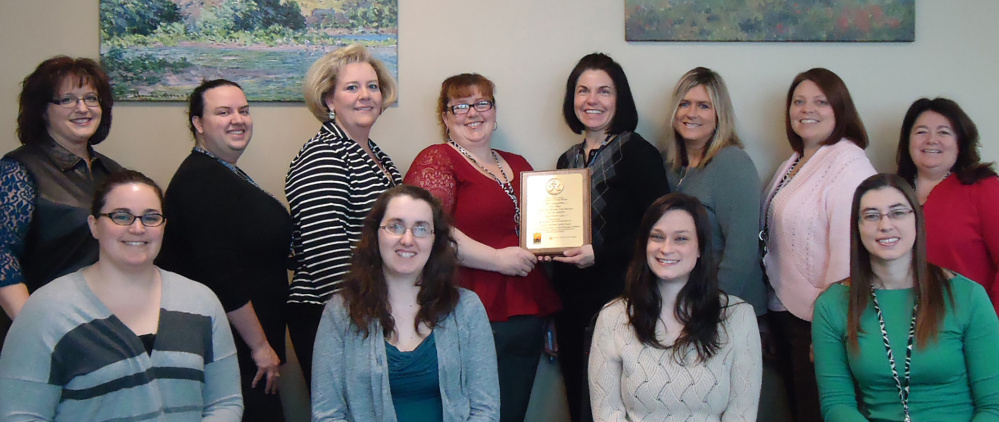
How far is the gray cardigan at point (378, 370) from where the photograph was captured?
217 centimetres

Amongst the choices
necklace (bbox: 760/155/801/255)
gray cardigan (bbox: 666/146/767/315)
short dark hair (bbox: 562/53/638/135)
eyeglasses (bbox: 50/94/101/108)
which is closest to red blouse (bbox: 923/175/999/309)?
necklace (bbox: 760/155/801/255)

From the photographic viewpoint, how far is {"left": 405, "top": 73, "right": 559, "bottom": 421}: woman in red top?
2.74 metres

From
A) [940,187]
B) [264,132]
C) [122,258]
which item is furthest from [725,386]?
[264,132]

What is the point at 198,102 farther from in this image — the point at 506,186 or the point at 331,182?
the point at 506,186

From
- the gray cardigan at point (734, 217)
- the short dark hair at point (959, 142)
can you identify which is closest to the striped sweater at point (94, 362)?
the gray cardigan at point (734, 217)

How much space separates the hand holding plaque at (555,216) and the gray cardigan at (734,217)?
1.44 ft

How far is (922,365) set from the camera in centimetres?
218

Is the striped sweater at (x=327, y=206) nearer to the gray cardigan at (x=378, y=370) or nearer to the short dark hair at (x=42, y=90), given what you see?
the gray cardigan at (x=378, y=370)

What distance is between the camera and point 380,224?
7.37 ft

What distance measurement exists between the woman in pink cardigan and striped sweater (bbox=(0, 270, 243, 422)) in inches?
80.9

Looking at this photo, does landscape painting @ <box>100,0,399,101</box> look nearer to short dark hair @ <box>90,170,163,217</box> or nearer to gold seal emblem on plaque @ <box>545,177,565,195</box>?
gold seal emblem on plaque @ <box>545,177,565,195</box>

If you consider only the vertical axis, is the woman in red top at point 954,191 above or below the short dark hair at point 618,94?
below

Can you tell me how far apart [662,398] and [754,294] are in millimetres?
906

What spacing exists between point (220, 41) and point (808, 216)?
8.19 ft
